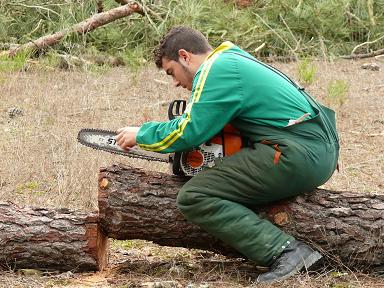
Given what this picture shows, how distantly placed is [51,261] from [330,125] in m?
1.63

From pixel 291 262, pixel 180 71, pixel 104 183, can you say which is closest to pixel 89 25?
pixel 180 71

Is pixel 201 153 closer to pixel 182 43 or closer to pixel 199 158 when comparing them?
pixel 199 158

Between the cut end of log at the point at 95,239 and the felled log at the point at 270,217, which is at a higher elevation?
the felled log at the point at 270,217

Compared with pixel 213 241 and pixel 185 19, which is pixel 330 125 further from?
pixel 185 19

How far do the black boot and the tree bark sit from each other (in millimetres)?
6738

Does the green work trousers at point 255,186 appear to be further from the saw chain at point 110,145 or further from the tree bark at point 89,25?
the tree bark at point 89,25

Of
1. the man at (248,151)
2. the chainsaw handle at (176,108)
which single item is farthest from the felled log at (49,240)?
the chainsaw handle at (176,108)

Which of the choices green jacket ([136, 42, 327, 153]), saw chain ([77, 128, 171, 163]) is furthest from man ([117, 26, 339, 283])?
saw chain ([77, 128, 171, 163])

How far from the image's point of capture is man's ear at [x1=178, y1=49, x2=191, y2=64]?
425 cm

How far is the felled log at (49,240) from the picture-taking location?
4211 millimetres

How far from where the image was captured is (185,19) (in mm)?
10500

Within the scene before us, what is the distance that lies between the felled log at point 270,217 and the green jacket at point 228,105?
262 mm

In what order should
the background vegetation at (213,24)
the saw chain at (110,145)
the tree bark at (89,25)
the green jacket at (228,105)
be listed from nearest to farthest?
1. the green jacket at (228,105)
2. the saw chain at (110,145)
3. the tree bark at (89,25)
4. the background vegetation at (213,24)

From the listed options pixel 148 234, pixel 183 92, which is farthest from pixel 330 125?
pixel 183 92
